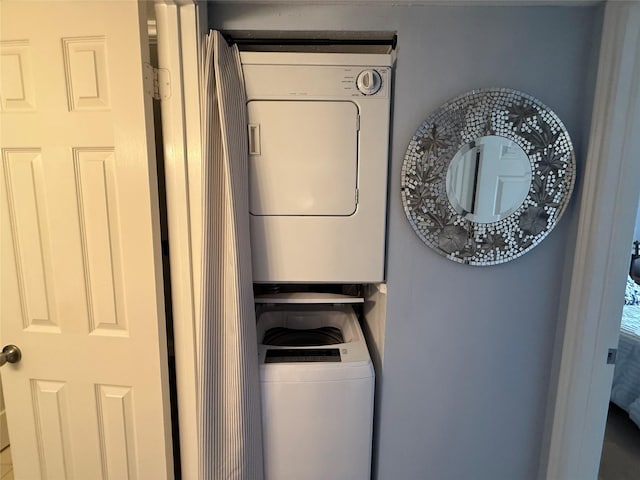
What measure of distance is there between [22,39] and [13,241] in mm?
676

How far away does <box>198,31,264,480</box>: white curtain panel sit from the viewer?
3.45ft

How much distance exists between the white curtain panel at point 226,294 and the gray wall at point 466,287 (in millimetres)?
335

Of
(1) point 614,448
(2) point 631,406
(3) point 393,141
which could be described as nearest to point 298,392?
(3) point 393,141

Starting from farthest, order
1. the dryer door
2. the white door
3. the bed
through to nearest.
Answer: the bed → the dryer door → the white door

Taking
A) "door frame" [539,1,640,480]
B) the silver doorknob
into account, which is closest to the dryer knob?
"door frame" [539,1,640,480]

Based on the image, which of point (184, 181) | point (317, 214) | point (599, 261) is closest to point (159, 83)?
point (184, 181)

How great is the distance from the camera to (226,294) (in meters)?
1.10

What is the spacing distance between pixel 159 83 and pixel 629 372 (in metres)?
3.11

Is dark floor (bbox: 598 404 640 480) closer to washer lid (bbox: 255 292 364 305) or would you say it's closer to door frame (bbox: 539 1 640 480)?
door frame (bbox: 539 1 640 480)

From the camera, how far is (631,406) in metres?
2.00

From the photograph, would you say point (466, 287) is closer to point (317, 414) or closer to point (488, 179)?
point (488, 179)

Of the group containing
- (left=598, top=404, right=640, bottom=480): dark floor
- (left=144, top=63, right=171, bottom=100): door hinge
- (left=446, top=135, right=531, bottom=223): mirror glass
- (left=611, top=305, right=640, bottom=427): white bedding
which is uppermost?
(left=144, top=63, right=171, bottom=100): door hinge

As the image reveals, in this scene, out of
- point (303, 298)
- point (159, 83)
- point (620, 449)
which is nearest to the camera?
point (159, 83)

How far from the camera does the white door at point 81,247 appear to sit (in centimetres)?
100
